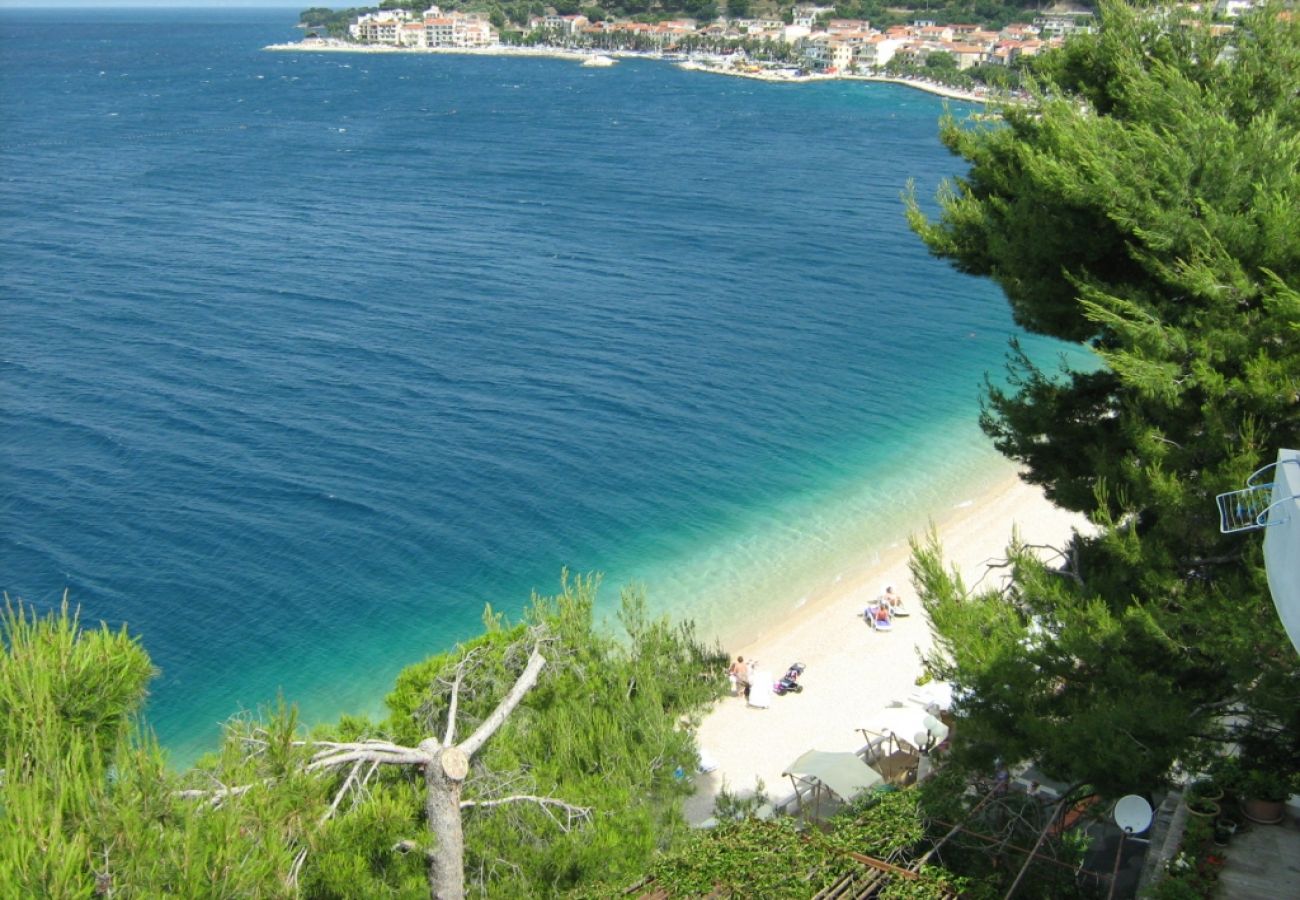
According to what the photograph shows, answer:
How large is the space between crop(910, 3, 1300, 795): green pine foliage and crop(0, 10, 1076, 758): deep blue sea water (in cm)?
1135

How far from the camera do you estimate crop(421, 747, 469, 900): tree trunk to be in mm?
7047

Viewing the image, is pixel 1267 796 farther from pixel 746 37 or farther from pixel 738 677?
→ pixel 746 37

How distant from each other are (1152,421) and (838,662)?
10.2 meters

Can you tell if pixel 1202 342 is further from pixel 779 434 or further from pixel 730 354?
pixel 730 354

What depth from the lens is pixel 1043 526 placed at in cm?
2262

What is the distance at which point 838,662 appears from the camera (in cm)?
1759

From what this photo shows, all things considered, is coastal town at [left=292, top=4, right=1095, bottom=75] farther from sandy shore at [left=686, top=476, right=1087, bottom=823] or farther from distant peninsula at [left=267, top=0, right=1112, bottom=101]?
sandy shore at [left=686, top=476, right=1087, bottom=823]

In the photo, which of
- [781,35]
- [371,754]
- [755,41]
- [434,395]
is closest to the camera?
[371,754]

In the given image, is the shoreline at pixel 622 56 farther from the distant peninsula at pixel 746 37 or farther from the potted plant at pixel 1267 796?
the potted plant at pixel 1267 796

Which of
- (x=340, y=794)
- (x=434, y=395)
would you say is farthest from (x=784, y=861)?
(x=434, y=395)

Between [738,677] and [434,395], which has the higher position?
[434,395]

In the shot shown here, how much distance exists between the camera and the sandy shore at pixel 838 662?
48.6 ft

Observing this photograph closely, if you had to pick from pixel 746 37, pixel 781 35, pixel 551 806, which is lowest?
pixel 551 806

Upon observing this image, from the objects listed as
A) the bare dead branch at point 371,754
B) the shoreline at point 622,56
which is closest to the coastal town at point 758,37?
the shoreline at point 622,56
